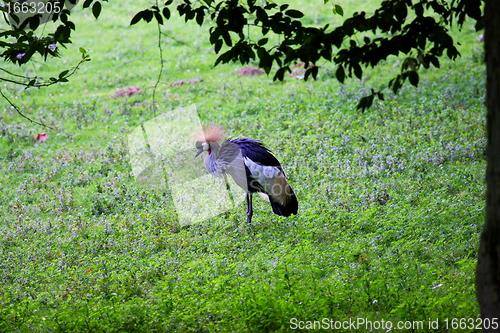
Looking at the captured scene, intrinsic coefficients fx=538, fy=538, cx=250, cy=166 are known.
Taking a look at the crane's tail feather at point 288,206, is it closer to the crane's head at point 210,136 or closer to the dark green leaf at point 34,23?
the crane's head at point 210,136

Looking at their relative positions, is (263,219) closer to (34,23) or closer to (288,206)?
(288,206)

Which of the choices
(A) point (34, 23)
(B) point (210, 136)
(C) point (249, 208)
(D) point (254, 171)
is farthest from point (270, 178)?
(A) point (34, 23)

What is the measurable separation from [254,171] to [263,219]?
Answer: 0.85 metres

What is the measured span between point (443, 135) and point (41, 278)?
846 centimetres

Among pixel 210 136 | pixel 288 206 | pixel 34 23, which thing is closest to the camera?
pixel 34 23

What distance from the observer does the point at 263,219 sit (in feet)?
30.8

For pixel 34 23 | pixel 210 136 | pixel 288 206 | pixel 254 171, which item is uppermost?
pixel 34 23

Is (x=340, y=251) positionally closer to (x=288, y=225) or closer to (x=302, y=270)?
(x=302, y=270)

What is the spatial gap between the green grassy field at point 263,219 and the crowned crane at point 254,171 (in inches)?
13.5

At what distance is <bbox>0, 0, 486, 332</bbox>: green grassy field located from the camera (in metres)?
5.92

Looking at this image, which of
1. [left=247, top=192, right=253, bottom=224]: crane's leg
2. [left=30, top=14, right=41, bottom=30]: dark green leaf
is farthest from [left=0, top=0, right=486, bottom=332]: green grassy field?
[left=30, top=14, right=41, bottom=30]: dark green leaf

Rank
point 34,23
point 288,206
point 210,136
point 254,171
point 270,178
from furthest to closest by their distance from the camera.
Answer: point 210,136 < point 254,171 < point 270,178 < point 288,206 < point 34,23

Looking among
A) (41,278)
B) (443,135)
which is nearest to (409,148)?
(443,135)

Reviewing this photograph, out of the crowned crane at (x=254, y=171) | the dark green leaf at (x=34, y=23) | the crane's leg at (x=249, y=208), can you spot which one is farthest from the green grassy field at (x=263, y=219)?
the dark green leaf at (x=34, y=23)
